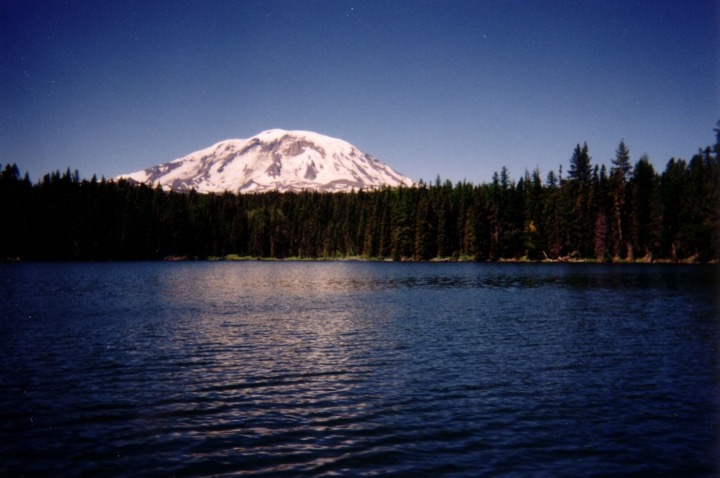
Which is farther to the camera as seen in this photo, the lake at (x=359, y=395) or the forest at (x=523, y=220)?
the forest at (x=523, y=220)

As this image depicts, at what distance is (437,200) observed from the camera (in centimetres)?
18950

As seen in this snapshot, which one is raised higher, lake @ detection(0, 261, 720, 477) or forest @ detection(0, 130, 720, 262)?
forest @ detection(0, 130, 720, 262)

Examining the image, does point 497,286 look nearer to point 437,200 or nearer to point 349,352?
point 349,352

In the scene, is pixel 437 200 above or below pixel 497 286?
above

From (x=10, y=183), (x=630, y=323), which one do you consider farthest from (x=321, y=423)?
(x=10, y=183)

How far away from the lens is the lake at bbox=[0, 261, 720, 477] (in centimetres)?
1330

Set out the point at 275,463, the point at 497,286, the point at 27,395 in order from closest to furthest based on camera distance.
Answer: the point at 275,463 < the point at 27,395 < the point at 497,286

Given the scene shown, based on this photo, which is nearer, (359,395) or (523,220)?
(359,395)

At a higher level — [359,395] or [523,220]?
[523,220]

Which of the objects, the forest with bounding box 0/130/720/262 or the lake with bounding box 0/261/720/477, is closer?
the lake with bounding box 0/261/720/477

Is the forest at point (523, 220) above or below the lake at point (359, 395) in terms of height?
above

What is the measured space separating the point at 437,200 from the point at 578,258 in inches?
2094

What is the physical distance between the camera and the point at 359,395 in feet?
63.1

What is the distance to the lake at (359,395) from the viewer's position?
1330cm
